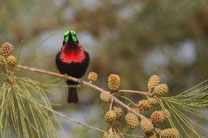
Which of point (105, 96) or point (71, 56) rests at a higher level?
point (71, 56)

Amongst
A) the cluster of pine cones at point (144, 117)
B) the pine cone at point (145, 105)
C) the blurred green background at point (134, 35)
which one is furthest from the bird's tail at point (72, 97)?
the pine cone at point (145, 105)

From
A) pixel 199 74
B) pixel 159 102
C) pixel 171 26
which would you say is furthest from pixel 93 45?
pixel 159 102

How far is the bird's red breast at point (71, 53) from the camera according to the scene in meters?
2.77

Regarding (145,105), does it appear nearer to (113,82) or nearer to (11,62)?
(113,82)

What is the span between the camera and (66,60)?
9.20ft

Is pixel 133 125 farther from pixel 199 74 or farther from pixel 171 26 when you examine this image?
pixel 171 26

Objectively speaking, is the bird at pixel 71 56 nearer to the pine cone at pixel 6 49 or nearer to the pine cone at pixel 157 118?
the pine cone at pixel 6 49

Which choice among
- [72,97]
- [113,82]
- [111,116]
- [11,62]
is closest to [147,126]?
[111,116]

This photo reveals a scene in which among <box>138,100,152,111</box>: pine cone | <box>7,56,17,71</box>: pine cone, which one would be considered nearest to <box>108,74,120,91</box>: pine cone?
<box>138,100,152,111</box>: pine cone

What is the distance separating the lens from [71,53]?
2785mm

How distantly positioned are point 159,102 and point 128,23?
2622 millimetres

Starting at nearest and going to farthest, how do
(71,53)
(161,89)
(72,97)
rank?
(161,89), (71,53), (72,97)

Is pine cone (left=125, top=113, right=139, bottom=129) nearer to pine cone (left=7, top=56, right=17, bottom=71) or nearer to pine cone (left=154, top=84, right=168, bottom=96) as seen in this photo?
pine cone (left=154, top=84, right=168, bottom=96)

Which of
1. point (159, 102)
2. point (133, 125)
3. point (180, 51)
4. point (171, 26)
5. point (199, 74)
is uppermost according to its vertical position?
point (171, 26)
